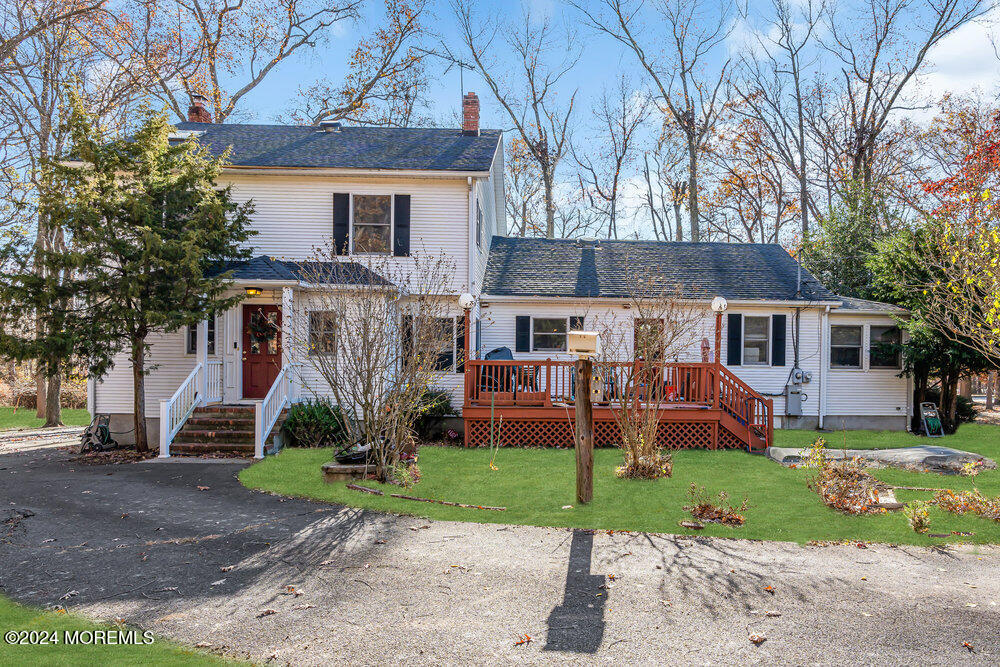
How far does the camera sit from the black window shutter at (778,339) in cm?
1528

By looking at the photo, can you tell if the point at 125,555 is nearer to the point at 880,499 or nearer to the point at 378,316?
the point at 378,316

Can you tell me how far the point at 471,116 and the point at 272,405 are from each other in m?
9.19

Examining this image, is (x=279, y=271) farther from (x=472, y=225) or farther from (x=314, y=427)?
(x=472, y=225)

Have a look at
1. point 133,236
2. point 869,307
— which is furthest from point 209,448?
point 869,307

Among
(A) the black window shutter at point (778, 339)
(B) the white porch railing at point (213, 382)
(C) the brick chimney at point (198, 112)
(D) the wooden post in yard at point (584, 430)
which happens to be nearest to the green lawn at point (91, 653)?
(D) the wooden post in yard at point (584, 430)

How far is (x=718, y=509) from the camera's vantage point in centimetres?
723

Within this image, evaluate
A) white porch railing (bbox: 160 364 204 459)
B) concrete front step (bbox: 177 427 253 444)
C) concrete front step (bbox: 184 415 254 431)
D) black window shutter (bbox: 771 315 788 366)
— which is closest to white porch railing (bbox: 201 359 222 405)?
white porch railing (bbox: 160 364 204 459)

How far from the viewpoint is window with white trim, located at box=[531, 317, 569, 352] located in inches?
596

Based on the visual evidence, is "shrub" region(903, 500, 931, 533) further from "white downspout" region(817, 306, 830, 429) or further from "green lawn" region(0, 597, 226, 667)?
"white downspout" region(817, 306, 830, 429)

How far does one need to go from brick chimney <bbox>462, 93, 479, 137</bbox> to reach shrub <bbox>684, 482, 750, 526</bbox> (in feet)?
38.0

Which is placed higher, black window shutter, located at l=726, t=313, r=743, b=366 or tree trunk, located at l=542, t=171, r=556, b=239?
tree trunk, located at l=542, t=171, r=556, b=239

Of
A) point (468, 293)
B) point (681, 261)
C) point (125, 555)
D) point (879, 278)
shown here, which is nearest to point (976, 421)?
point (879, 278)

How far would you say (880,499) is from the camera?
7.76m

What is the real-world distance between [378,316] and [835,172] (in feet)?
78.5
